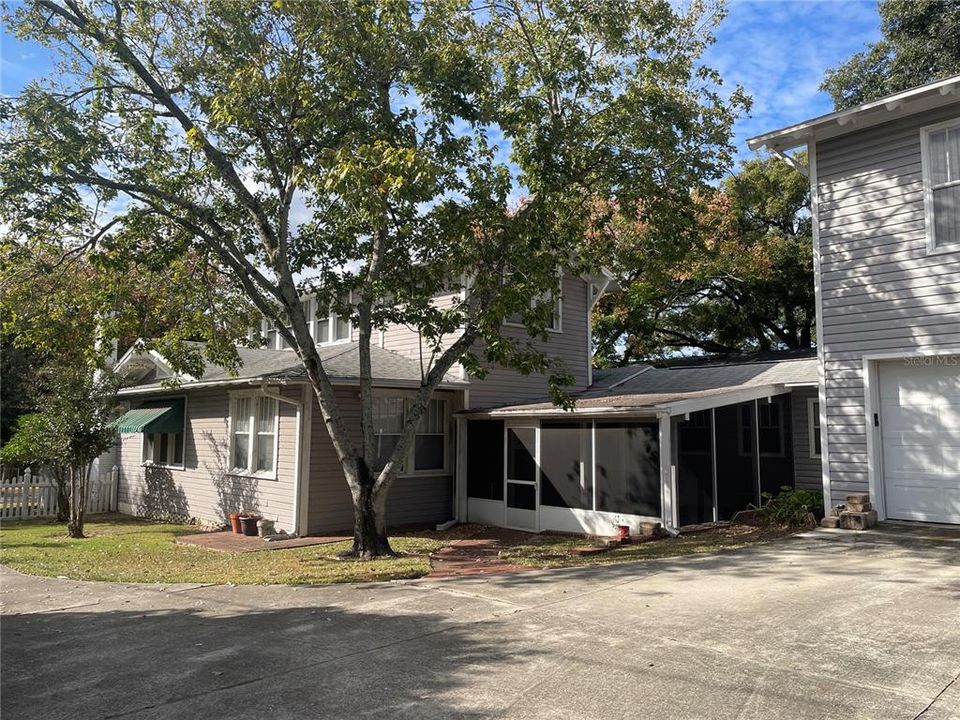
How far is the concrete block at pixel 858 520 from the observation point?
9.80m

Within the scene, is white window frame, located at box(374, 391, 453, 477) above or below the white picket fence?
above

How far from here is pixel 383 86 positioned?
11125 millimetres

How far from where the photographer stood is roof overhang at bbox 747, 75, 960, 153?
9.55 m

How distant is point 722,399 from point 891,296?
325 centimetres

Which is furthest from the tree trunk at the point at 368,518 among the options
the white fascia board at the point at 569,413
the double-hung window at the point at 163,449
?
the double-hung window at the point at 163,449

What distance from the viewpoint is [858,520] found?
9.83m

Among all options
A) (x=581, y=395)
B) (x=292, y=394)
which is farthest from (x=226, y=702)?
(x=581, y=395)

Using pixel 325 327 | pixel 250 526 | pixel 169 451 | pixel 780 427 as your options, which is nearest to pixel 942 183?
pixel 780 427

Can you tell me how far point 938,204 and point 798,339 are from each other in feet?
61.9

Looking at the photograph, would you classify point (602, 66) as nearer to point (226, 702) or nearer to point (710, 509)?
point (710, 509)

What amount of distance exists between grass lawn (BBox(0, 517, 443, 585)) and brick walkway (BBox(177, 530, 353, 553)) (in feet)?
0.92

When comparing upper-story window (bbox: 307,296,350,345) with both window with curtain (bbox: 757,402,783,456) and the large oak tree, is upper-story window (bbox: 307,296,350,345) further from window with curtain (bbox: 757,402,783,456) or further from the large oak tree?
window with curtain (bbox: 757,402,783,456)

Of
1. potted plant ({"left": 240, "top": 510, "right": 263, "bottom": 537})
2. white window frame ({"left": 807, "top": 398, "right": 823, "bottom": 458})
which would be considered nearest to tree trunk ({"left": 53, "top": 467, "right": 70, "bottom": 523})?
potted plant ({"left": 240, "top": 510, "right": 263, "bottom": 537})

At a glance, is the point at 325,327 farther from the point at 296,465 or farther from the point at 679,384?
the point at 679,384
